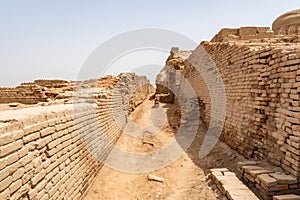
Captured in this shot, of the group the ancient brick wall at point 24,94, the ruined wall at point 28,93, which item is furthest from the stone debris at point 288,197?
the ancient brick wall at point 24,94

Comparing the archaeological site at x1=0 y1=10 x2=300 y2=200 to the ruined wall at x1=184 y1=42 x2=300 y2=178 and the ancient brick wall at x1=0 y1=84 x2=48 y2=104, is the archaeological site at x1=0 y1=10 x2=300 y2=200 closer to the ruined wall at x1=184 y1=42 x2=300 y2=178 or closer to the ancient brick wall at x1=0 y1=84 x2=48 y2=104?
the ruined wall at x1=184 y1=42 x2=300 y2=178

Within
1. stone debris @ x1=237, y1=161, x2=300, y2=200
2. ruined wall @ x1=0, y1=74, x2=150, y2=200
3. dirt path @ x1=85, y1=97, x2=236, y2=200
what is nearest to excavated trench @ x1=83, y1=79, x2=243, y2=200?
dirt path @ x1=85, y1=97, x2=236, y2=200

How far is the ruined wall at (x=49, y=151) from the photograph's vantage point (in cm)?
246

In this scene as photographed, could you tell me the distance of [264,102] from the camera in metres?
4.69

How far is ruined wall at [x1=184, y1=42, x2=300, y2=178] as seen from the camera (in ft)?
12.3

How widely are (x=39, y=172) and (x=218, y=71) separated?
6559 millimetres

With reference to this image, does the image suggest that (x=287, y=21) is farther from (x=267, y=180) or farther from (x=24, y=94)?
(x=24, y=94)

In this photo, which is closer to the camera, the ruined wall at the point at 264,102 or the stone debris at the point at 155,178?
the ruined wall at the point at 264,102

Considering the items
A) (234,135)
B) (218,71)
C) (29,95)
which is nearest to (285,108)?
(234,135)

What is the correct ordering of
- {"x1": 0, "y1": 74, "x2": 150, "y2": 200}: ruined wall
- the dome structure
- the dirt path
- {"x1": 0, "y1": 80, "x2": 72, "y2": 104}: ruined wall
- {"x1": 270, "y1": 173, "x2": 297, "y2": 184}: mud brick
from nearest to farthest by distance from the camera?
{"x1": 0, "y1": 74, "x2": 150, "y2": 200}: ruined wall < {"x1": 270, "y1": 173, "x2": 297, "y2": 184}: mud brick < the dirt path < {"x1": 0, "y1": 80, "x2": 72, "y2": 104}: ruined wall < the dome structure

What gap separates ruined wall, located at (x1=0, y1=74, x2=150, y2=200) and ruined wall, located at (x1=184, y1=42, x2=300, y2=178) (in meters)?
4.02

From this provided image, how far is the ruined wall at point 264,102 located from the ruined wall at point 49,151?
4.02 m

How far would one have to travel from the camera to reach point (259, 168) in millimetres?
4207

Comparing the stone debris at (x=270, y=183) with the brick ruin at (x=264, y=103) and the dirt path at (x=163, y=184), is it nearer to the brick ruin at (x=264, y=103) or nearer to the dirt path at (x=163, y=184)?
the brick ruin at (x=264, y=103)
